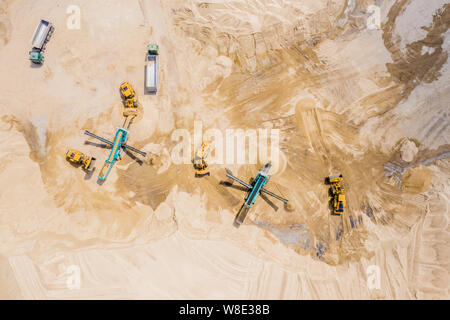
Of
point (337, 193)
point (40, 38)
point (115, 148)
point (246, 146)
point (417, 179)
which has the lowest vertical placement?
point (337, 193)

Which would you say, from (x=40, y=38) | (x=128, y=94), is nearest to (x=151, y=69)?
(x=128, y=94)

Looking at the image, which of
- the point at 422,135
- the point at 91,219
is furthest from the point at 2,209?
the point at 422,135

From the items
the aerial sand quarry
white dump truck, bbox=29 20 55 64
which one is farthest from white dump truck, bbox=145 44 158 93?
white dump truck, bbox=29 20 55 64

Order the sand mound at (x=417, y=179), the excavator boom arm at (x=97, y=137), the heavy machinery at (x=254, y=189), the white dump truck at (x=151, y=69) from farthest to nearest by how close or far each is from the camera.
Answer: the sand mound at (x=417, y=179) < the white dump truck at (x=151, y=69) < the excavator boom arm at (x=97, y=137) < the heavy machinery at (x=254, y=189)

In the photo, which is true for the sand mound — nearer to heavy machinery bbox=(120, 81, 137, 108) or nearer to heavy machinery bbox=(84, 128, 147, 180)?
heavy machinery bbox=(84, 128, 147, 180)

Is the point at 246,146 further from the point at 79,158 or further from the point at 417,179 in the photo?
the point at 417,179

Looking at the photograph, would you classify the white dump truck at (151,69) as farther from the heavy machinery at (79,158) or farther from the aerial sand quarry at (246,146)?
the heavy machinery at (79,158)

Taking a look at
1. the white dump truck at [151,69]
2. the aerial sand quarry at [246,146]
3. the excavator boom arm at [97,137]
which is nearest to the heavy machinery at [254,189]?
the aerial sand quarry at [246,146]

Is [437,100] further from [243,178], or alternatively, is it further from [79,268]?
[79,268]
